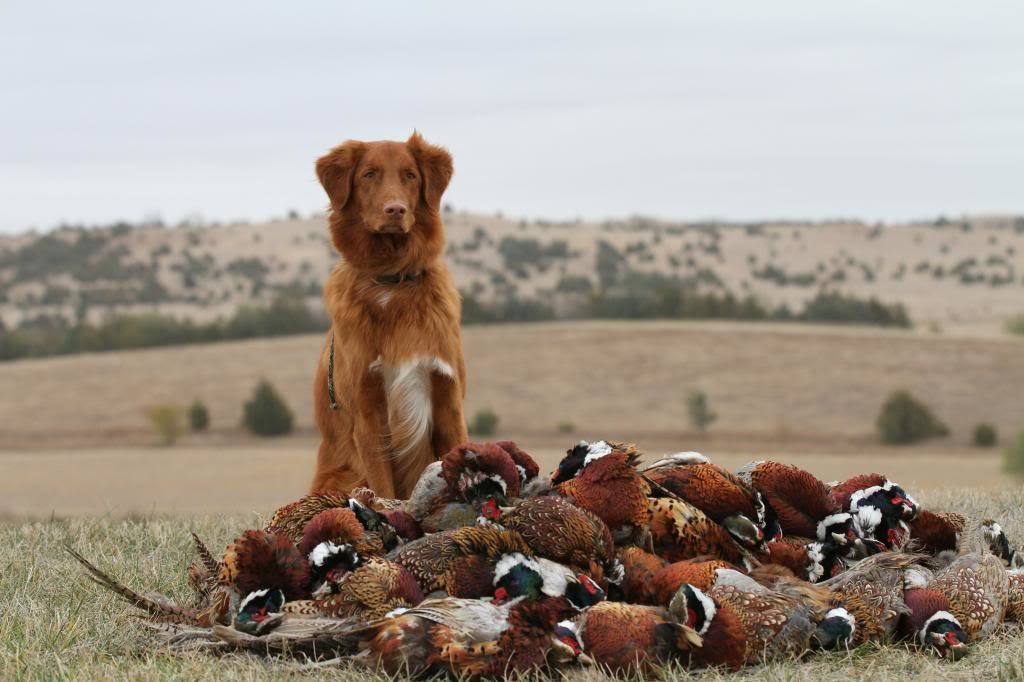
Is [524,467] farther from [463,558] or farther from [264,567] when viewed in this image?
[264,567]

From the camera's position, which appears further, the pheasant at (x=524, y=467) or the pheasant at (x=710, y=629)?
the pheasant at (x=524, y=467)

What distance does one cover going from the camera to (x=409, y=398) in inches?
276

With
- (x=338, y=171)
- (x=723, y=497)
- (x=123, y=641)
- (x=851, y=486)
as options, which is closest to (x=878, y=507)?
(x=851, y=486)

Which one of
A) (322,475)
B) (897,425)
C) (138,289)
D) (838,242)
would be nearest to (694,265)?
(838,242)

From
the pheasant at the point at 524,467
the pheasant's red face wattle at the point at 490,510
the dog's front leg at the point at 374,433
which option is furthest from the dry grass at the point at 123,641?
the pheasant at the point at 524,467

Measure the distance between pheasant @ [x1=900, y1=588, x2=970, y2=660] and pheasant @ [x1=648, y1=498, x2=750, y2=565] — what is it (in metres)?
0.81

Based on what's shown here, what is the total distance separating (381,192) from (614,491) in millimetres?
2283

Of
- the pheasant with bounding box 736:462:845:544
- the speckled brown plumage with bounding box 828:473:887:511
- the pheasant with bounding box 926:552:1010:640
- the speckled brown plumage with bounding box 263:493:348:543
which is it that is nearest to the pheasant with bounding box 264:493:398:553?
the speckled brown plumage with bounding box 263:493:348:543

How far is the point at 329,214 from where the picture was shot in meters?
7.20

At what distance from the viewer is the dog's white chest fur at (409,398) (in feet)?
22.8

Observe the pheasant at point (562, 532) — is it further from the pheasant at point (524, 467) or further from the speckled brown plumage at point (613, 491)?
the pheasant at point (524, 467)

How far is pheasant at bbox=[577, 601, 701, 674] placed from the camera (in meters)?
4.88

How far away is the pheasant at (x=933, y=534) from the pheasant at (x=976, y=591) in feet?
1.49

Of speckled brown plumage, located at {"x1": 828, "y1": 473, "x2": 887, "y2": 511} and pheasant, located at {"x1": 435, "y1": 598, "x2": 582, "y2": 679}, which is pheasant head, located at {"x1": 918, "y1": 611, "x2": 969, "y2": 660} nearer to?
speckled brown plumage, located at {"x1": 828, "y1": 473, "x2": 887, "y2": 511}
